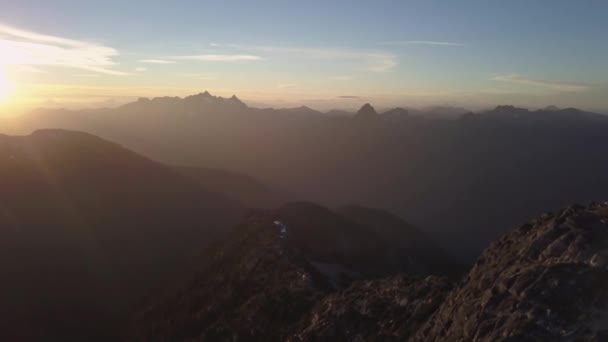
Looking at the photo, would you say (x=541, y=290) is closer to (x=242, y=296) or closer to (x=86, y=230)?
(x=242, y=296)

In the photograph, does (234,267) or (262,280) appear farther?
(234,267)

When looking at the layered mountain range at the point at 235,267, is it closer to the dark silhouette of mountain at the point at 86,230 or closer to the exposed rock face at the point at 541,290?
the exposed rock face at the point at 541,290

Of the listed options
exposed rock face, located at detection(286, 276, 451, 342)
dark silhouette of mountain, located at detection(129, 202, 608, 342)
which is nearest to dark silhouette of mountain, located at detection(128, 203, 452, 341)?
dark silhouette of mountain, located at detection(129, 202, 608, 342)

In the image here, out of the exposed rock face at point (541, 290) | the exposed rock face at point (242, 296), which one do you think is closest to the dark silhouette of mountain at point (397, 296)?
the exposed rock face at point (541, 290)

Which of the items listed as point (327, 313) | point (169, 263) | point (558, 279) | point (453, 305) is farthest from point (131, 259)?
point (558, 279)

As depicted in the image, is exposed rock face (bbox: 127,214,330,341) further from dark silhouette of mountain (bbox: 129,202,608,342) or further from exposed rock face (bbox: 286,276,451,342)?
exposed rock face (bbox: 286,276,451,342)

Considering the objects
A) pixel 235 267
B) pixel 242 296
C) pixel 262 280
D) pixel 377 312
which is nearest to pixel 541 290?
pixel 377 312
